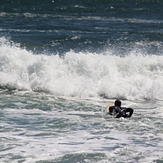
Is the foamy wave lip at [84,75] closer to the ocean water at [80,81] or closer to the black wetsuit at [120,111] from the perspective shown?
the ocean water at [80,81]

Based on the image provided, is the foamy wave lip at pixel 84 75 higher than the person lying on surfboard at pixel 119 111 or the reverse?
higher

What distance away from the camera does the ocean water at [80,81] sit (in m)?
7.53

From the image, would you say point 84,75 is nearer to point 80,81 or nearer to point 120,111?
point 80,81

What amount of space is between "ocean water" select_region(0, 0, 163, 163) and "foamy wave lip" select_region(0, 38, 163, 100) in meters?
0.04

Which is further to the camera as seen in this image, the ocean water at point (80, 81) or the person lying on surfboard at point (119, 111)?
the person lying on surfboard at point (119, 111)

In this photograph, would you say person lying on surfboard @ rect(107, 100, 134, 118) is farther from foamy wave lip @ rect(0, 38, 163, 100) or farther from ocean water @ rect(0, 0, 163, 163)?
foamy wave lip @ rect(0, 38, 163, 100)

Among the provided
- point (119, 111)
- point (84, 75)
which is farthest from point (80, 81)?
point (119, 111)

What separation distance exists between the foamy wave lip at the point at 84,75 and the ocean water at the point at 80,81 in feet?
0.12

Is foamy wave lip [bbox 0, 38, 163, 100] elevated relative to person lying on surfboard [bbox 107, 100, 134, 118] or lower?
elevated

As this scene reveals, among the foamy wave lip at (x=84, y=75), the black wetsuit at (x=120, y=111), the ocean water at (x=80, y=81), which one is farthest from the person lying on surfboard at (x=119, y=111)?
the foamy wave lip at (x=84, y=75)

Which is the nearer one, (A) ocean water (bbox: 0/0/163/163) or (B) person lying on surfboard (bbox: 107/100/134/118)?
(A) ocean water (bbox: 0/0/163/163)

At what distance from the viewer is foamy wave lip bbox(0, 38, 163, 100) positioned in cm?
1344

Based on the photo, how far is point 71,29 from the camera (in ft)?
74.0

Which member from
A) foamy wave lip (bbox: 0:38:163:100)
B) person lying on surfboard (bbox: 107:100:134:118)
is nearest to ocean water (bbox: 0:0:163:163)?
foamy wave lip (bbox: 0:38:163:100)
